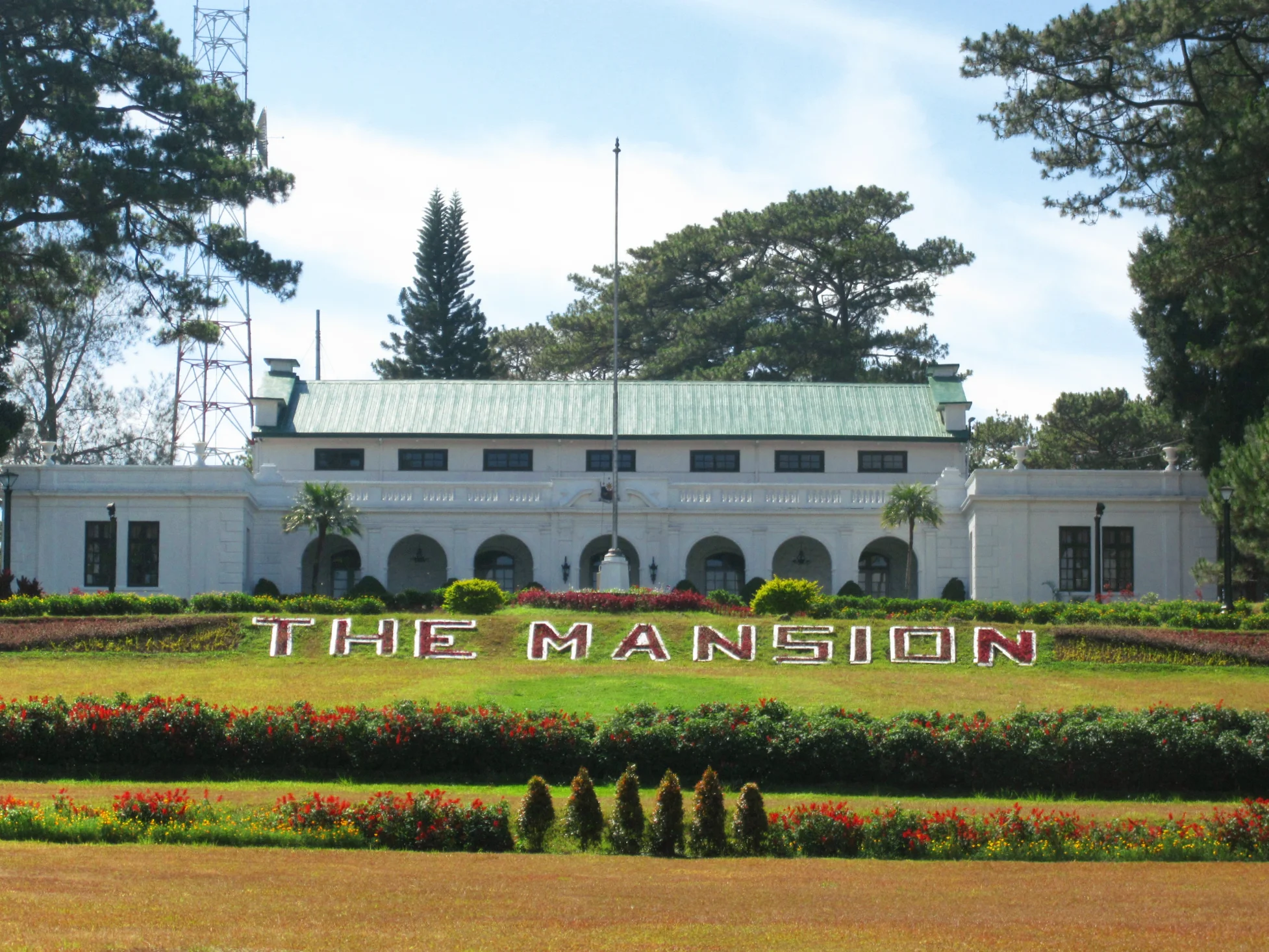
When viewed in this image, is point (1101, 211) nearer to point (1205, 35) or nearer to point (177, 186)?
point (1205, 35)

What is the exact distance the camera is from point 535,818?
17609 millimetres

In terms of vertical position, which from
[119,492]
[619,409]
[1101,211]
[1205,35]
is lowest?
[119,492]

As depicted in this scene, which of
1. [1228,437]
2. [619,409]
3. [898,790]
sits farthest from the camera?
[619,409]

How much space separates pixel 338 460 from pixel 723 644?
23780mm

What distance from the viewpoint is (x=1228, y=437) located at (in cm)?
4875

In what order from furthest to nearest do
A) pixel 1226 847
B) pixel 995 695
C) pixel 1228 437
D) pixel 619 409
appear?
pixel 619 409, pixel 1228 437, pixel 995 695, pixel 1226 847

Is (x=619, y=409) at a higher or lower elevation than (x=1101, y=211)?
lower

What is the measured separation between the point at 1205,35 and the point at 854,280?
32384mm

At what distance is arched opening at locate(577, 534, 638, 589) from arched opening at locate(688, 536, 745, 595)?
94.1 inches

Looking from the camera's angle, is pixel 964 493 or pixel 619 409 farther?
pixel 619 409

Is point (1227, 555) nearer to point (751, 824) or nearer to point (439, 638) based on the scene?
point (439, 638)

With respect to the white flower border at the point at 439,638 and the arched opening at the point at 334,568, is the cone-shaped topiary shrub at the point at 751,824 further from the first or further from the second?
the arched opening at the point at 334,568

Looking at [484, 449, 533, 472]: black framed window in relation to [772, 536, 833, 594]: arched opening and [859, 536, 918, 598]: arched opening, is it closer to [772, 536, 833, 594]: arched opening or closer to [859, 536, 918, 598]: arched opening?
[772, 536, 833, 594]: arched opening

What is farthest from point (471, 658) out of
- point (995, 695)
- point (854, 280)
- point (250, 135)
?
point (854, 280)
